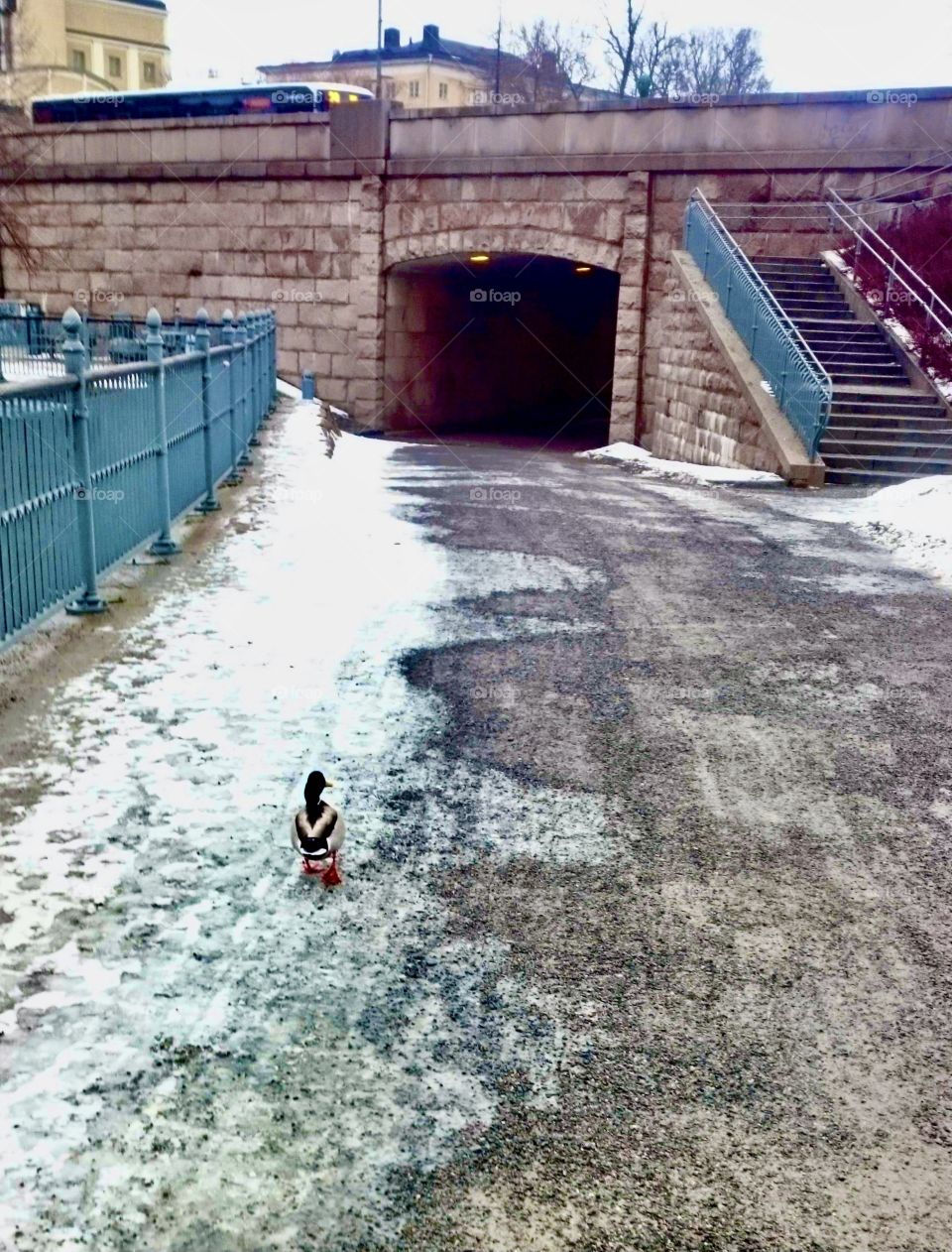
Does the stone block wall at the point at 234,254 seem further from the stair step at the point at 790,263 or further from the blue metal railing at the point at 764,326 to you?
the stair step at the point at 790,263

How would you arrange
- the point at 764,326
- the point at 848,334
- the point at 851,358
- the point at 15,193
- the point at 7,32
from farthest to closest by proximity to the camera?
the point at 7,32 → the point at 15,193 → the point at 848,334 → the point at 851,358 → the point at 764,326

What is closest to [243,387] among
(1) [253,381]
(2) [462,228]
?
(1) [253,381]

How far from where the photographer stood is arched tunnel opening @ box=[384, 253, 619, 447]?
2605 centimetres

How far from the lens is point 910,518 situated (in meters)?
11.1

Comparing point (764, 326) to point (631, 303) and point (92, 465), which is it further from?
point (92, 465)

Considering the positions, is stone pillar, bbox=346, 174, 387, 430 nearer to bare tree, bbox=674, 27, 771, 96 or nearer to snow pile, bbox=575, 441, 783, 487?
snow pile, bbox=575, 441, 783, 487

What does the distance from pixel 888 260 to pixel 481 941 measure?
17.5m

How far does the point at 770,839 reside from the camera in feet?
14.9

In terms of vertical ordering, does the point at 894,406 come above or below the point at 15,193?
below

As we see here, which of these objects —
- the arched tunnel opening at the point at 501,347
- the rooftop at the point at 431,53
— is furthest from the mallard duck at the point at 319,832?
the rooftop at the point at 431,53

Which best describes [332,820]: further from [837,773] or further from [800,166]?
[800,166]

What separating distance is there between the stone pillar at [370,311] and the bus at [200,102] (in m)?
2.43

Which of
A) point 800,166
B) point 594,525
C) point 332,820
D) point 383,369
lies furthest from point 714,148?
point 332,820

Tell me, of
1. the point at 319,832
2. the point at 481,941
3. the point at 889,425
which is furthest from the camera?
the point at 889,425
